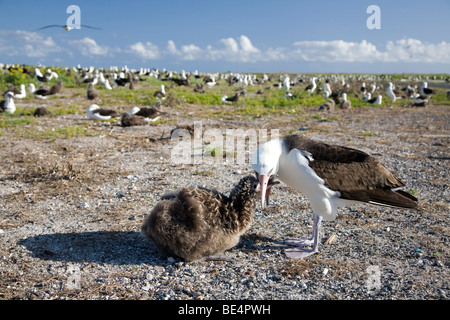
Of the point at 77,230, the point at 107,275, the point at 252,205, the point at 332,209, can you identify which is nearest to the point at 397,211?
the point at 332,209

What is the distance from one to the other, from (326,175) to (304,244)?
1.20 metres

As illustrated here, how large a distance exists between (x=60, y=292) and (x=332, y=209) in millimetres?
3756

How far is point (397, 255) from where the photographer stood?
5.18 metres

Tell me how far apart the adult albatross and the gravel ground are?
2.26 feet

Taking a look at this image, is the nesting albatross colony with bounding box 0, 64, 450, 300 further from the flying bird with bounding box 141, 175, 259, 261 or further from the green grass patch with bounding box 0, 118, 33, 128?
the green grass patch with bounding box 0, 118, 33, 128

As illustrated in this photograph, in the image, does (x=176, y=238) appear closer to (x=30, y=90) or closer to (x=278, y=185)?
(x=278, y=185)

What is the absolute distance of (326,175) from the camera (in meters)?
5.03

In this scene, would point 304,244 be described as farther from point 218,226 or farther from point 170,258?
point 170,258

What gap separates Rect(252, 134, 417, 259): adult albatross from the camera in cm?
504

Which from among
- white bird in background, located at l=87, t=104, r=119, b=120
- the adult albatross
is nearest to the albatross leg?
the adult albatross
